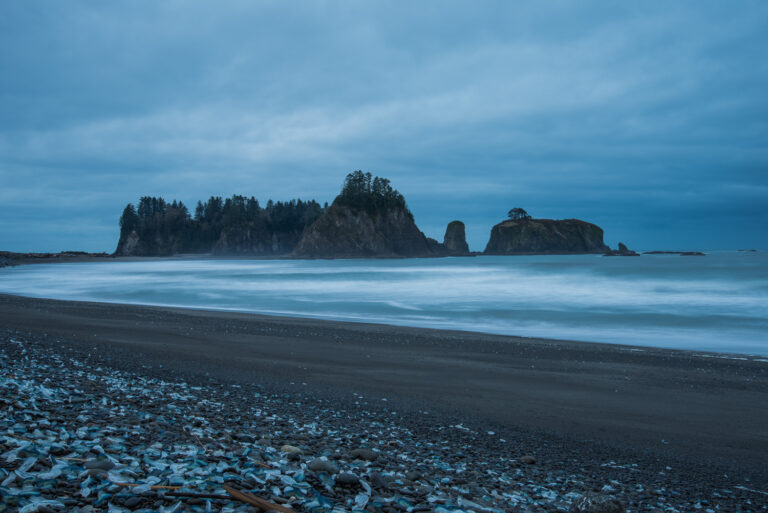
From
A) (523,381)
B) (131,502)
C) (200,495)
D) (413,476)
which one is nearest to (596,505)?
(413,476)

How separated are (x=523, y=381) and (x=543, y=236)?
140655 mm

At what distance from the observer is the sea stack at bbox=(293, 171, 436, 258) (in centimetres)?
9494

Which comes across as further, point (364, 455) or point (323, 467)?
point (364, 455)

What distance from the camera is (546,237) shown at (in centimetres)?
14012

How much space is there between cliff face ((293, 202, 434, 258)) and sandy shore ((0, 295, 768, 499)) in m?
83.1

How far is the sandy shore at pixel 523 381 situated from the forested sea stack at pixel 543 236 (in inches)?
5334

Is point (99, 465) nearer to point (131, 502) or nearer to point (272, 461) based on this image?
point (131, 502)

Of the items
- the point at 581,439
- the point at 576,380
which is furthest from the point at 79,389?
the point at 576,380

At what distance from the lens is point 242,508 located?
225 cm

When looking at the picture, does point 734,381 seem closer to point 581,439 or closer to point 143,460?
point 581,439

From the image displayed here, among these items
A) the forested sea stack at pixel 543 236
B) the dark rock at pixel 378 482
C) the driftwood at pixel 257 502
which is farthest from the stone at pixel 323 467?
the forested sea stack at pixel 543 236

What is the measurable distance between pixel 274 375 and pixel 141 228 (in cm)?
13325

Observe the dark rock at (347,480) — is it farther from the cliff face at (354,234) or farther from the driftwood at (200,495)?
the cliff face at (354,234)

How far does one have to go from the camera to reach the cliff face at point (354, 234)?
→ 94625 millimetres
